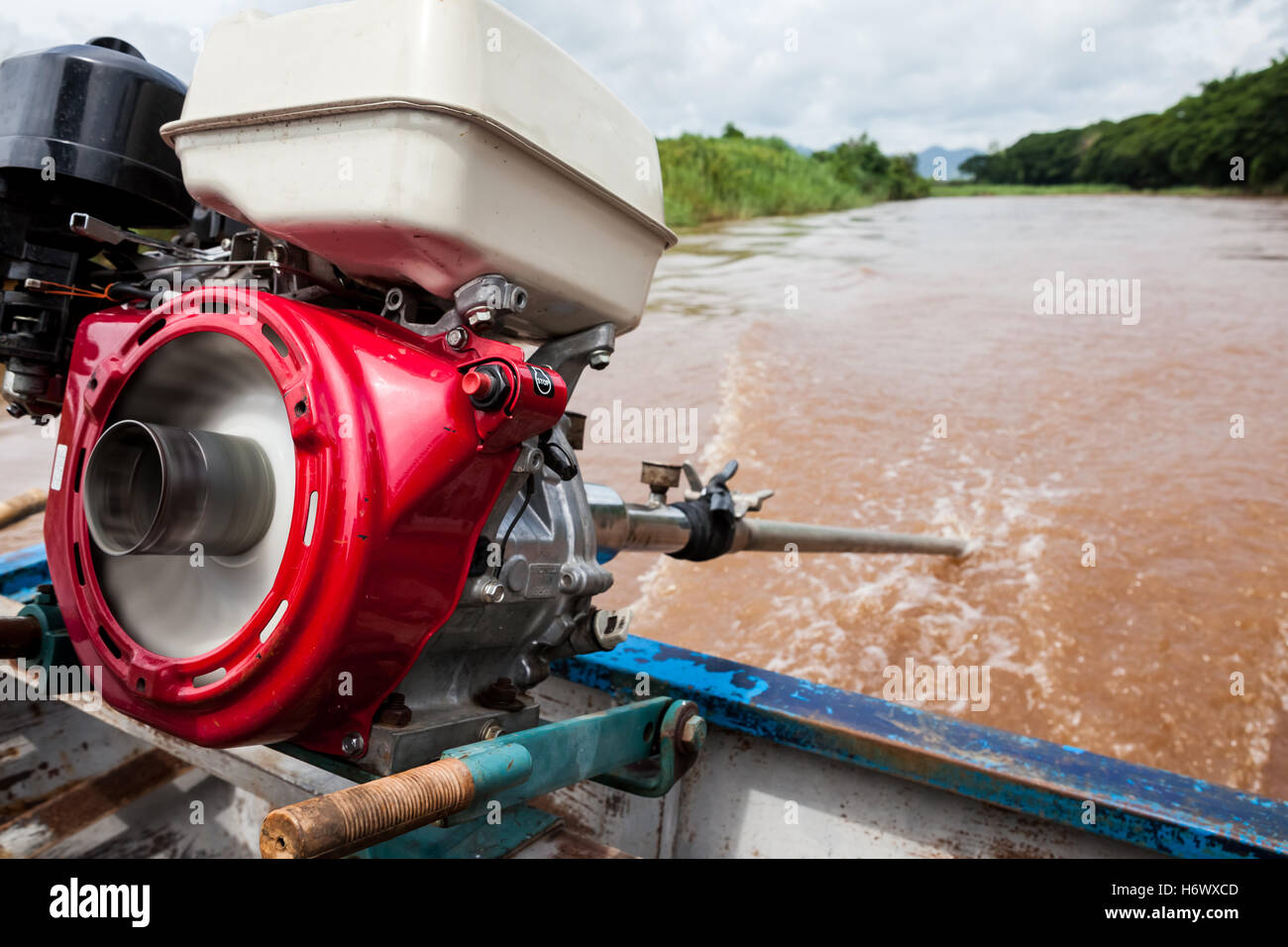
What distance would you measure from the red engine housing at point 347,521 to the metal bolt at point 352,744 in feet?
0.03

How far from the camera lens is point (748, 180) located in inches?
514

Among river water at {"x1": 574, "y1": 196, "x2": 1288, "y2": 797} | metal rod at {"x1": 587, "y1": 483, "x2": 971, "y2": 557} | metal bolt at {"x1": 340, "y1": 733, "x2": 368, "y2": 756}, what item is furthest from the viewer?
river water at {"x1": 574, "y1": 196, "x2": 1288, "y2": 797}

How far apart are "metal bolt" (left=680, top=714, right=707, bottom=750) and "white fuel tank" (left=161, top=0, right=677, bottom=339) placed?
2.24 ft

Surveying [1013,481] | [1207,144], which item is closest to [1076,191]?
[1207,144]

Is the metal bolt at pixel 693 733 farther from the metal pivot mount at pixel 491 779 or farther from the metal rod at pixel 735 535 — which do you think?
the metal rod at pixel 735 535

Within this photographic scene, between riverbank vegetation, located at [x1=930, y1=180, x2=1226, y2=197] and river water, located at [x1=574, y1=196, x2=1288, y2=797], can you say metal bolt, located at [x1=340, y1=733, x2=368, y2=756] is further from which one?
riverbank vegetation, located at [x1=930, y1=180, x2=1226, y2=197]

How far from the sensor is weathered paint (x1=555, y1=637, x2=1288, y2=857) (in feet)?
4.17

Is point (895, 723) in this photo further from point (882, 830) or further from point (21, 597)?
point (21, 597)

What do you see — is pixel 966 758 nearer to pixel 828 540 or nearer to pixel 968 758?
pixel 968 758

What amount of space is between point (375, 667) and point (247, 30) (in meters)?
0.78

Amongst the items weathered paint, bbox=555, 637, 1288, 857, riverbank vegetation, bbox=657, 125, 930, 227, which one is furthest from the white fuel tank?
riverbank vegetation, bbox=657, 125, 930, 227

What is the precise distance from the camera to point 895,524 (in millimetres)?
3469

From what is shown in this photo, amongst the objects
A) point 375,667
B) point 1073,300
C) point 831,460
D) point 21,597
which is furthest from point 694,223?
point 375,667

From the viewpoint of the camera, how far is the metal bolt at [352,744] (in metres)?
1.05
